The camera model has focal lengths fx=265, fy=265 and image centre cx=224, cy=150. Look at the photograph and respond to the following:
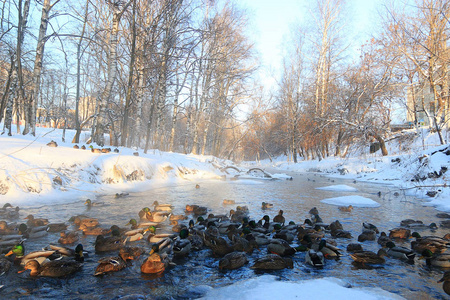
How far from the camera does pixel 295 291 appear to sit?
301 centimetres

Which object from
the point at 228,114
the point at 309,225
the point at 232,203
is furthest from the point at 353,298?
the point at 228,114

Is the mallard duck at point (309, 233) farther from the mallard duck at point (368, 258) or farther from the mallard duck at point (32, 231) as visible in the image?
the mallard duck at point (32, 231)

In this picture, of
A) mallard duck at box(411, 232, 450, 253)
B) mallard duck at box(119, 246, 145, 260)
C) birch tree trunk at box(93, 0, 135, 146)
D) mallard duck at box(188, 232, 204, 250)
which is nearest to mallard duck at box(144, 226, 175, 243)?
mallard duck at box(188, 232, 204, 250)

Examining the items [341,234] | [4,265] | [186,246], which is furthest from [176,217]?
[341,234]

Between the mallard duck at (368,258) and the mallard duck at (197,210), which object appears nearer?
the mallard duck at (368,258)

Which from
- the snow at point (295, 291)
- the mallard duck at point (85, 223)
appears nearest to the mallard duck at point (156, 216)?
the mallard duck at point (85, 223)

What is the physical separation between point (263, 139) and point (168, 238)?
4324 centimetres

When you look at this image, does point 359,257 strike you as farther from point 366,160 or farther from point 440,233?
point 366,160

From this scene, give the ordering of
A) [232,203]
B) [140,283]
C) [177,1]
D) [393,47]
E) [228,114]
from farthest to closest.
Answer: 1. [228,114]
2. [393,47]
3. [177,1]
4. [232,203]
5. [140,283]

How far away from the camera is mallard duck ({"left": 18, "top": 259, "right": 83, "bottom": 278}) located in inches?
133

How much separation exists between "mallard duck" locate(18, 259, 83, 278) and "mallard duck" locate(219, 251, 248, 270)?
201 cm

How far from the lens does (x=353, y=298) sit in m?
2.88

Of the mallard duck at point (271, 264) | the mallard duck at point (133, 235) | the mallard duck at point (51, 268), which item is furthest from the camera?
the mallard duck at point (133, 235)

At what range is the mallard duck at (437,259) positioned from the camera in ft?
13.4
